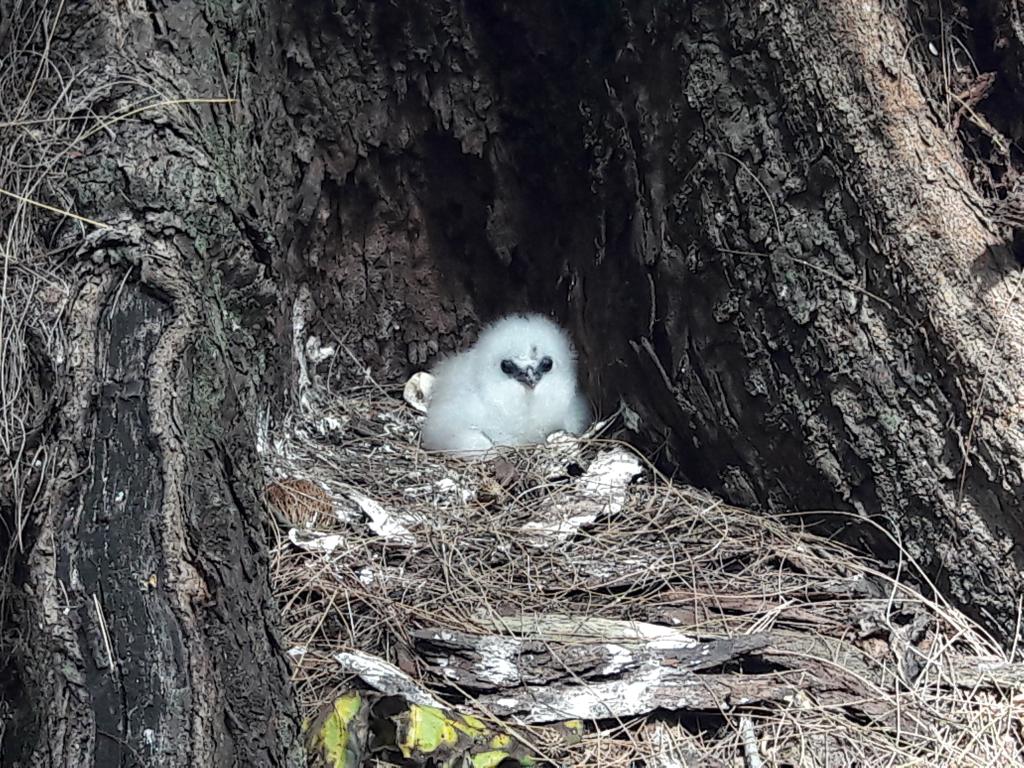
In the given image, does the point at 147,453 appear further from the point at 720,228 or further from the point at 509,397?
the point at 509,397

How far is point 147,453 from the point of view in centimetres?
199

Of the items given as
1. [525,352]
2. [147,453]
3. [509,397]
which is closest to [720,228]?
[525,352]

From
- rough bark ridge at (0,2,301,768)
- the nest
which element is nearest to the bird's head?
the nest

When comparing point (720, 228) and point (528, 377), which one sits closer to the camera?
point (720, 228)

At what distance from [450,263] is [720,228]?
1.75m

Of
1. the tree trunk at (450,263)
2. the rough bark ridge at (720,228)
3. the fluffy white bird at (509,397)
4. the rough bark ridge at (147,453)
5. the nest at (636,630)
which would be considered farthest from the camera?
the fluffy white bird at (509,397)

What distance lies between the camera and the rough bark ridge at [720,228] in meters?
2.77

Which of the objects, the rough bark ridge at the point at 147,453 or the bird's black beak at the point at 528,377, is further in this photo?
the bird's black beak at the point at 528,377

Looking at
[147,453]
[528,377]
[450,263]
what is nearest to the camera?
[147,453]

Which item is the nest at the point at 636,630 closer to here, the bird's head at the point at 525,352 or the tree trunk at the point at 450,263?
the tree trunk at the point at 450,263

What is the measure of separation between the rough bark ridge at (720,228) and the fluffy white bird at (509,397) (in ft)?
0.60

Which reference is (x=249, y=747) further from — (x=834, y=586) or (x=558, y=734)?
(x=834, y=586)

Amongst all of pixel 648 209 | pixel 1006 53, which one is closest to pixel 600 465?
pixel 648 209

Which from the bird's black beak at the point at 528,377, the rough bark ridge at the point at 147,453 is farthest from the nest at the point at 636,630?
the bird's black beak at the point at 528,377
